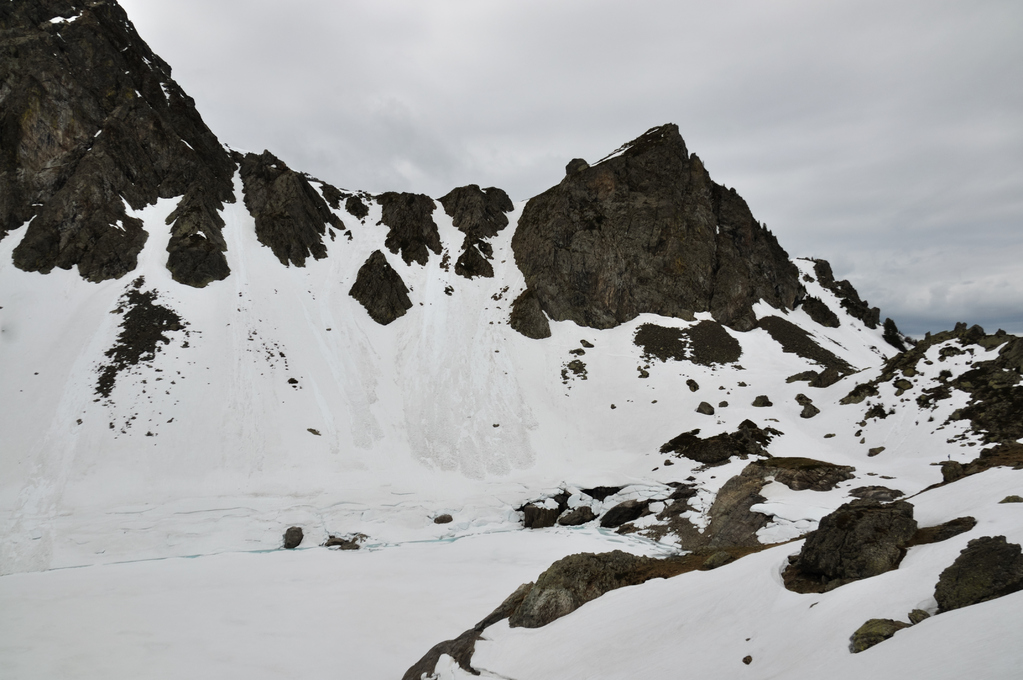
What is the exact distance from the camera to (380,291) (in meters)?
50.1

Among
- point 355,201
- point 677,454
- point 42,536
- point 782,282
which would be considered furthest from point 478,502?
point 782,282

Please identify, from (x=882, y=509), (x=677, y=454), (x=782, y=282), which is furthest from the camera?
(x=782, y=282)

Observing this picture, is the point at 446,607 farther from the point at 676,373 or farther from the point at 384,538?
the point at 676,373

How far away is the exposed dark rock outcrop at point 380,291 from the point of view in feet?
161

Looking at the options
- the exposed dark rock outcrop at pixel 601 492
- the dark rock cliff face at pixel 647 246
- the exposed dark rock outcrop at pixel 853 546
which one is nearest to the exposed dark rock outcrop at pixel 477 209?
the dark rock cliff face at pixel 647 246

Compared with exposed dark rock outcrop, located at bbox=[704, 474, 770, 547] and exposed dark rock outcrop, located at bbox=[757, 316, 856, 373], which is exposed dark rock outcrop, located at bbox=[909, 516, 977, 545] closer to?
exposed dark rock outcrop, located at bbox=[704, 474, 770, 547]

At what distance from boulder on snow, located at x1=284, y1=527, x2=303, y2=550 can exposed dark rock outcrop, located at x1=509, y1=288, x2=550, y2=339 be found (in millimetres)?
30986

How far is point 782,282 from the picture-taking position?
208 ft

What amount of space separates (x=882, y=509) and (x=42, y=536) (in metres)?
33.0

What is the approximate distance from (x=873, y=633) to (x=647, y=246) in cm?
5581

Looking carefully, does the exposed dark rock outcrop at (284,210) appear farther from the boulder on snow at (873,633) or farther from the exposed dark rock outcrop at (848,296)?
the exposed dark rock outcrop at (848,296)

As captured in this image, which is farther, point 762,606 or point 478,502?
point 478,502

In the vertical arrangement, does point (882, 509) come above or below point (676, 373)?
below

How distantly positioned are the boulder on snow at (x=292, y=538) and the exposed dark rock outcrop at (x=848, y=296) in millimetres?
82912
